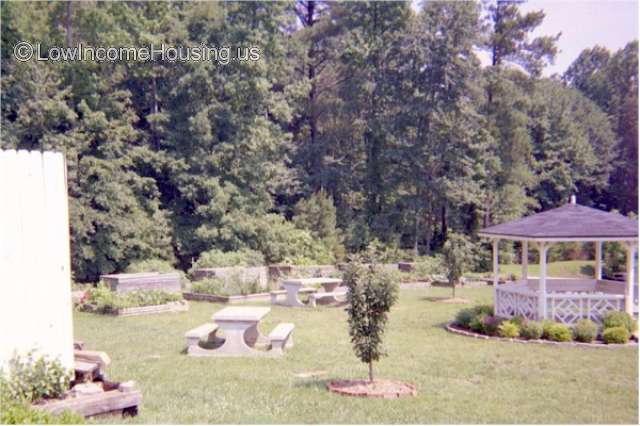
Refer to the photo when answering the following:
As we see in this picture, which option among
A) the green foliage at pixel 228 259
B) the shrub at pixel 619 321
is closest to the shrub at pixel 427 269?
the green foliage at pixel 228 259

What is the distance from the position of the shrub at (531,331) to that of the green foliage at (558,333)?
0.55ft

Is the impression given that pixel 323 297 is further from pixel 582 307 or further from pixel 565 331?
pixel 565 331

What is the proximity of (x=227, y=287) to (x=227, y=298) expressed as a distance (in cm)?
97

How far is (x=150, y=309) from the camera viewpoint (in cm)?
1616

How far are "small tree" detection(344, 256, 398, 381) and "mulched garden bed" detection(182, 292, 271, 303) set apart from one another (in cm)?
1008

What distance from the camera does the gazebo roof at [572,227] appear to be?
1316cm

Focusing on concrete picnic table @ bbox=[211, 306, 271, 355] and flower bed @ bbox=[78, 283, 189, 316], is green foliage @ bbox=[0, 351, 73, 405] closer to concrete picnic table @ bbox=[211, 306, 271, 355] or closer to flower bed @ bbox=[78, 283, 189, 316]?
concrete picnic table @ bbox=[211, 306, 271, 355]

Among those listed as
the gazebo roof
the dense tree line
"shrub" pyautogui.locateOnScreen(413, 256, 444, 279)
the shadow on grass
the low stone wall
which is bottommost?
"shrub" pyautogui.locateOnScreen(413, 256, 444, 279)

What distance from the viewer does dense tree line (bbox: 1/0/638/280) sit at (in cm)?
2442

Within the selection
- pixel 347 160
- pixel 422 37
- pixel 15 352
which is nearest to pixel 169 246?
pixel 347 160

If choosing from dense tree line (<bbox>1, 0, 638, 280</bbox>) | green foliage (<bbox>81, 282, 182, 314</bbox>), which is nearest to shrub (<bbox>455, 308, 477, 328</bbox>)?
green foliage (<bbox>81, 282, 182, 314</bbox>)

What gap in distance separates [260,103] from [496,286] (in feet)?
53.6

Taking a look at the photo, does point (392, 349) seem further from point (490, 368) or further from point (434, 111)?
point (434, 111)

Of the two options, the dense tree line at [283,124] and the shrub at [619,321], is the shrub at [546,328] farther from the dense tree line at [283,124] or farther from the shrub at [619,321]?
the dense tree line at [283,124]
